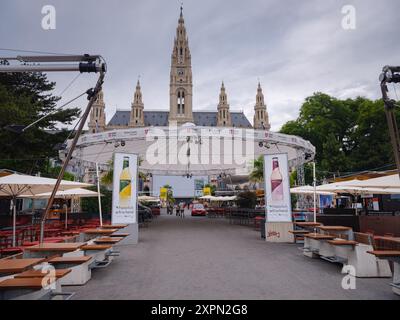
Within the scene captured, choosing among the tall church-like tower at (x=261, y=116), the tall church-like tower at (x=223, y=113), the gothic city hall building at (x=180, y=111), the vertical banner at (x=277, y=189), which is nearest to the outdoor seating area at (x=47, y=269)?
the vertical banner at (x=277, y=189)

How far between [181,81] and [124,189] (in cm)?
8170

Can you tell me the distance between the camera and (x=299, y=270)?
23.7ft

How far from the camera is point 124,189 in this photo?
43.7 feet

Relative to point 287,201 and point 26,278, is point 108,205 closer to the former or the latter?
point 287,201

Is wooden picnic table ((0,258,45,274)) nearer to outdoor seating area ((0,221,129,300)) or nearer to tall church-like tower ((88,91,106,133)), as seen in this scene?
outdoor seating area ((0,221,129,300))

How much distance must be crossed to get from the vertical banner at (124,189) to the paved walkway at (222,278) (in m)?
3.05

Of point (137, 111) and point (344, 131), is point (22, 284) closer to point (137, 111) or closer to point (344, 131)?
point (344, 131)

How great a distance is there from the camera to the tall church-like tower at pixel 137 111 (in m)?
88.8

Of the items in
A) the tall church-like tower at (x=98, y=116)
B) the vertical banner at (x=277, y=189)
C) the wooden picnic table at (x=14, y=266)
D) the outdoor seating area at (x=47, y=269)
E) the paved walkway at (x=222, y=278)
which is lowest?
the paved walkway at (x=222, y=278)

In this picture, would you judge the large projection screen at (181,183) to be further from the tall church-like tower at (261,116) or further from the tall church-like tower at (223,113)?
the tall church-like tower at (261,116)

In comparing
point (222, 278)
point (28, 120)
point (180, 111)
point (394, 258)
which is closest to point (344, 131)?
point (28, 120)

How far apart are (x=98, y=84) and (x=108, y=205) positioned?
17.9 meters

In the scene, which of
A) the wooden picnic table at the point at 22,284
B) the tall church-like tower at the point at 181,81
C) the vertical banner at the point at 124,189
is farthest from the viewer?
the tall church-like tower at the point at 181,81
